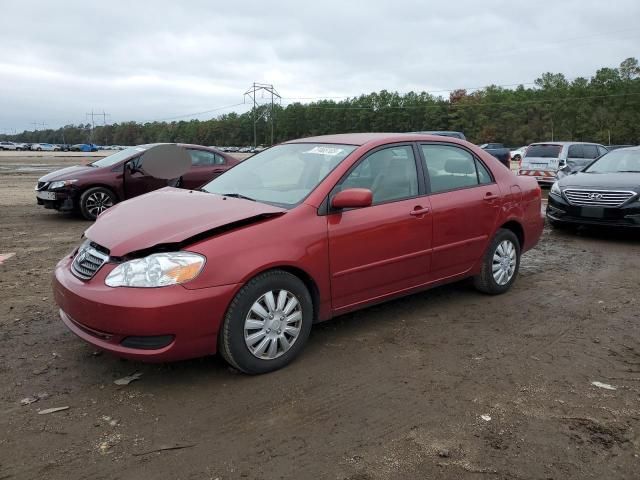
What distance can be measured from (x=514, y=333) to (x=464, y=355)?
70 centimetres

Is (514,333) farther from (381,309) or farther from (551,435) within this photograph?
(551,435)

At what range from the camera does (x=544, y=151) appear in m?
16.1

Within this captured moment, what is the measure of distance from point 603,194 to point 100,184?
28.5 ft

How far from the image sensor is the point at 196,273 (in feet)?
10.7

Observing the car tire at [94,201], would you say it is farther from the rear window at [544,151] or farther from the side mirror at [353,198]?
the rear window at [544,151]

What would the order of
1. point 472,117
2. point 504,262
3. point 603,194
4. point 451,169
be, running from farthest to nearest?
point 472,117 → point 603,194 → point 504,262 → point 451,169

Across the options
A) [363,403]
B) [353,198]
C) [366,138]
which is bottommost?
[363,403]

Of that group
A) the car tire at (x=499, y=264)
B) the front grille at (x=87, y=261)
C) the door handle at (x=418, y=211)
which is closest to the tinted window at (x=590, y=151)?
the car tire at (x=499, y=264)

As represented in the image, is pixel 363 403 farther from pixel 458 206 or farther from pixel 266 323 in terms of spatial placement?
pixel 458 206

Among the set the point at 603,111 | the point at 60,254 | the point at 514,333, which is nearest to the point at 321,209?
the point at 514,333

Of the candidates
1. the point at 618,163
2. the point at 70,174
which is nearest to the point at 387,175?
the point at 618,163

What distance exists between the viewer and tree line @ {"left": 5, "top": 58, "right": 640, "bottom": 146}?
6750 centimetres

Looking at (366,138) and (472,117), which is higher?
(472,117)

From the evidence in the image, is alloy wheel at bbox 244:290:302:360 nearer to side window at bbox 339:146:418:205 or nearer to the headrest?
side window at bbox 339:146:418:205
